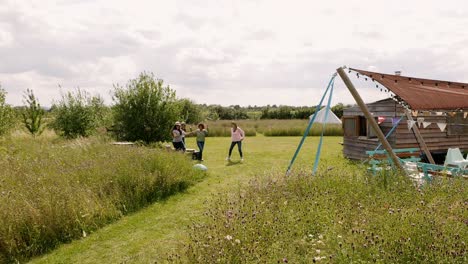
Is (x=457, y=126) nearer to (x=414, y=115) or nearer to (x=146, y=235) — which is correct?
(x=414, y=115)

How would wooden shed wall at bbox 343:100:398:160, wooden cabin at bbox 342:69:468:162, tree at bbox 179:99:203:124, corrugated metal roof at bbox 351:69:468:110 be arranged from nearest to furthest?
1. corrugated metal roof at bbox 351:69:468:110
2. wooden cabin at bbox 342:69:468:162
3. wooden shed wall at bbox 343:100:398:160
4. tree at bbox 179:99:203:124

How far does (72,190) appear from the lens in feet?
22.4

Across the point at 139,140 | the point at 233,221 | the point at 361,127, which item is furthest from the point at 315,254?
the point at 139,140

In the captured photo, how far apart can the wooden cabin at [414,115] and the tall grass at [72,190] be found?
556 cm

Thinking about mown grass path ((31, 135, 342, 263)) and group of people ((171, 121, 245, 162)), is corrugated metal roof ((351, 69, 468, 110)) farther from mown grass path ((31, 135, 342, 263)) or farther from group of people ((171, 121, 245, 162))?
group of people ((171, 121, 245, 162))

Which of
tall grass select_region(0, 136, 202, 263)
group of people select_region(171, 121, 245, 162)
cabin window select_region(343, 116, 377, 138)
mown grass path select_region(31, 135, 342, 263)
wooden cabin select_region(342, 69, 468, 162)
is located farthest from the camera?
cabin window select_region(343, 116, 377, 138)

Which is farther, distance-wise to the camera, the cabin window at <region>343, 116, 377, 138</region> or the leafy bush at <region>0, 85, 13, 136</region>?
the leafy bush at <region>0, 85, 13, 136</region>

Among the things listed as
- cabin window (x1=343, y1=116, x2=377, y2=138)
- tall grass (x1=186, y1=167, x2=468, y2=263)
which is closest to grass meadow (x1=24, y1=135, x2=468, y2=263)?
tall grass (x1=186, y1=167, x2=468, y2=263)

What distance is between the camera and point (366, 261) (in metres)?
3.71

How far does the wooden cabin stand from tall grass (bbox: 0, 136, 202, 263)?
5.56 m

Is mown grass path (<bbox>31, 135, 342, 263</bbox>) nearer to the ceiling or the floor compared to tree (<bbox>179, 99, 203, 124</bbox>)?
nearer to the floor

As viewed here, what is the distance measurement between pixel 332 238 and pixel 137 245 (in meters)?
3.23

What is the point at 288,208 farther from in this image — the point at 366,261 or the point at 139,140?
the point at 139,140

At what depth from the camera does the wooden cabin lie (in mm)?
8922
